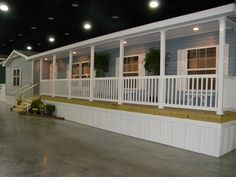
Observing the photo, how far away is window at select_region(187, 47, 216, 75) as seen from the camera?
7.02 metres

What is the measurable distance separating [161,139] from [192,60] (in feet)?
10.6

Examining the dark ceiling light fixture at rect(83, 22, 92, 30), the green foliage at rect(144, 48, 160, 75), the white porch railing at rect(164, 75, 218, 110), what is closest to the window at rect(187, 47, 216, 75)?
the white porch railing at rect(164, 75, 218, 110)

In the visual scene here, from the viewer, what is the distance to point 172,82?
5.62 meters

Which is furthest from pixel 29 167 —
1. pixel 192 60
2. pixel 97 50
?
pixel 97 50

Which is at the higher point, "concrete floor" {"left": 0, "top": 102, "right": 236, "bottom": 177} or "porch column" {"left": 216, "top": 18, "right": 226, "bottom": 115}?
"porch column" {"left": 216, "top": 18, "right": 226, "bottom": 115}

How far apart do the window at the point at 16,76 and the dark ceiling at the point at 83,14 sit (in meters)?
4.74

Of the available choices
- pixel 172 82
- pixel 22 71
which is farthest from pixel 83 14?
pixel 22 71

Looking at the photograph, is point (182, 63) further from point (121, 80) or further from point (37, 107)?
point (37, 107)

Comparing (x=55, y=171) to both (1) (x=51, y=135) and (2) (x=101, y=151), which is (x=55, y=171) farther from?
(1) (x=51, y=135)

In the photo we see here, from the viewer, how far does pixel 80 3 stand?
6871 millimetres

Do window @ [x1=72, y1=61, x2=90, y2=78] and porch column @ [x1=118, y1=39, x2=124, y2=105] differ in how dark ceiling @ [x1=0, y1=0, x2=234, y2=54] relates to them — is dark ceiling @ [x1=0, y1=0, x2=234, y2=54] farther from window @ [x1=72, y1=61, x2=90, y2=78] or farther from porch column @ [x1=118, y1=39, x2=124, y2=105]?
window @ [x1=72, y1=61, x2=90, y2=78]

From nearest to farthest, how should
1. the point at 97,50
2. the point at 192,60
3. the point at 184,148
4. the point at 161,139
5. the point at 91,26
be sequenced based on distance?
the point at 184,148, the point at 161,139, the point at 192,60, the point at 91,26, the point at 97,50

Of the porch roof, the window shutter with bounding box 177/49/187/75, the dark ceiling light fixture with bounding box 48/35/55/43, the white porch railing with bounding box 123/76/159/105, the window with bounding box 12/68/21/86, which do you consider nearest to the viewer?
the porch roof

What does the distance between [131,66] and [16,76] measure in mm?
10390
